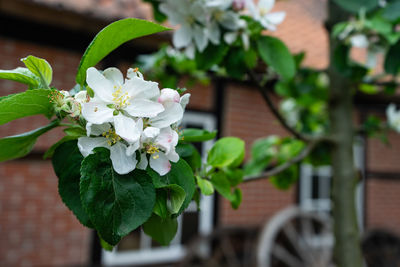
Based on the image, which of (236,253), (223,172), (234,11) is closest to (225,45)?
(234,11)

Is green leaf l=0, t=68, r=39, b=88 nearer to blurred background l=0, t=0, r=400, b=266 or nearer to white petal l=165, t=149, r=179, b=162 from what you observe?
white petal l=165, t=149, r=179, b=162

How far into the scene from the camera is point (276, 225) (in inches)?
145

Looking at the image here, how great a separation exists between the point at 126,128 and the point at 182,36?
502 mm

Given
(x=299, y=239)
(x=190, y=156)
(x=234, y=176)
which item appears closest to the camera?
(x=190, y=156)

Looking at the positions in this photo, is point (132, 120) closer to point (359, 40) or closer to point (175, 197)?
point (175, 197)

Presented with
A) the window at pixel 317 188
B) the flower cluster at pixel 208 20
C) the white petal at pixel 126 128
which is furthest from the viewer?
the window at pixel 317 188

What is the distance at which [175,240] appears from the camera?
351 cm

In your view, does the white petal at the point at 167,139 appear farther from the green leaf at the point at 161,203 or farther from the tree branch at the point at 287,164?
the tree branch at the point at 287,164

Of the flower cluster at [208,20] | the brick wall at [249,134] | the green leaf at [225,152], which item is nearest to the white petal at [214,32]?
the flower cluster at [208,20]

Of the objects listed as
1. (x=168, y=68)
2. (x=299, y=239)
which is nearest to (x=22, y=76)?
(x=168, y=68)

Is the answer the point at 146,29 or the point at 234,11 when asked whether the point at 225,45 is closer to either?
the point at 234,11

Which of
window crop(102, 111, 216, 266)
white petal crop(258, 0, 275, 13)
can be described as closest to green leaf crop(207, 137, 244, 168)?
white petal crop(258, 0, 275, 13)

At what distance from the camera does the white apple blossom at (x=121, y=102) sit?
449 mm

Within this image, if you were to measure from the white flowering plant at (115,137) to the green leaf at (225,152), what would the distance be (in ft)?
0.63
